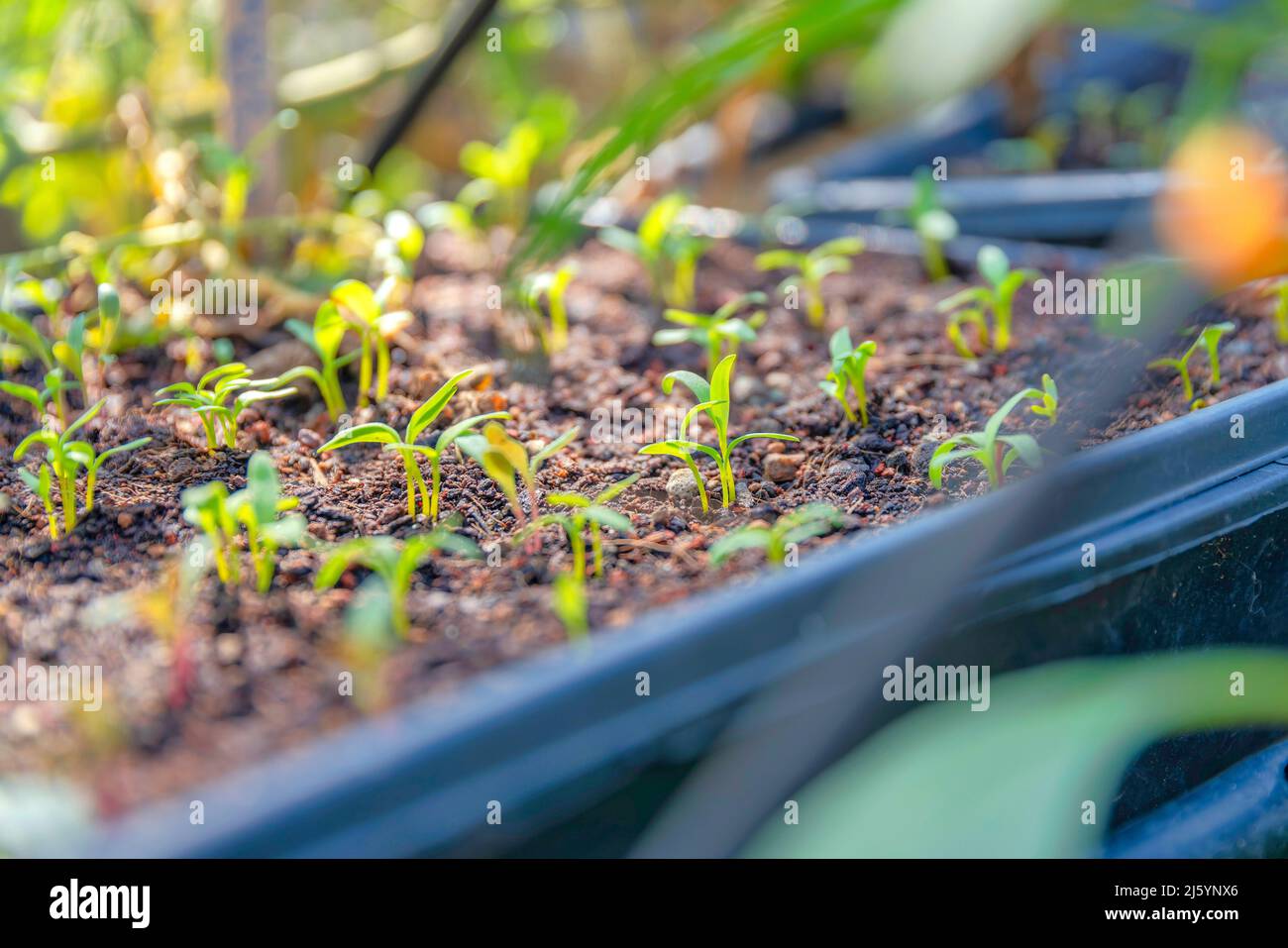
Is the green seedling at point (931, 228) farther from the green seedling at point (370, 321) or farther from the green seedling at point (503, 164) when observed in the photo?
the green seedling at point (370, 321)

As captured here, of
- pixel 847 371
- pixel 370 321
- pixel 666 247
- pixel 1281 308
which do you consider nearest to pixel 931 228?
pixel 666 247

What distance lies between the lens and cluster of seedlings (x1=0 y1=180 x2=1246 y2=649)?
79 centimetres

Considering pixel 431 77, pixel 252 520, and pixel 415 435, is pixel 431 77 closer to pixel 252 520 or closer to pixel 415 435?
pixel 415 435

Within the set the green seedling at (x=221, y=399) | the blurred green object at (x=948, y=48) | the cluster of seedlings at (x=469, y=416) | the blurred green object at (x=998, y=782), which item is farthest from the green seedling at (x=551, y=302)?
the blurred green object at (x=948, y=48)

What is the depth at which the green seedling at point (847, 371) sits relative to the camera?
105 centimetres

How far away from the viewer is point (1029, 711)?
1.43 feet

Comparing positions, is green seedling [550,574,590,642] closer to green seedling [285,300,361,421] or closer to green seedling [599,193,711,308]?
green seedling [285,300,361,421]

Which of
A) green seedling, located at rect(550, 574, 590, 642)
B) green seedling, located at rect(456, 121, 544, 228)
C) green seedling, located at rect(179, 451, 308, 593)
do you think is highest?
green seedling, located at rect(456, 121, 544, 228)

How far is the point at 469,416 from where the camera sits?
3.90 ft

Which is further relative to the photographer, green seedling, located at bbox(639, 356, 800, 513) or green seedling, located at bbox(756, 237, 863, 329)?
green seedling, located at bbox(756, 237, 863, 329)

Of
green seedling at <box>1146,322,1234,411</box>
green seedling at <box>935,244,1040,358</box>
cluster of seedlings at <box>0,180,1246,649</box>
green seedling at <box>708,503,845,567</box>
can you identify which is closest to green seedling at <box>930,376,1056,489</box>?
cluster of seedlings at <box>0,180,1246,649</box>

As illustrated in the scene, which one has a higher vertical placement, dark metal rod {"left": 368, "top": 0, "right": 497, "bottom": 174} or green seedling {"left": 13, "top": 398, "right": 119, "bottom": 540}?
dark metal rod {"left": 368, "top": 0, "right": 497, "bottom": 174}

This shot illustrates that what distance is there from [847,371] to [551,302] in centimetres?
50

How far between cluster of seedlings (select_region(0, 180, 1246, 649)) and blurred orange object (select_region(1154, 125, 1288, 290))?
0.07m
